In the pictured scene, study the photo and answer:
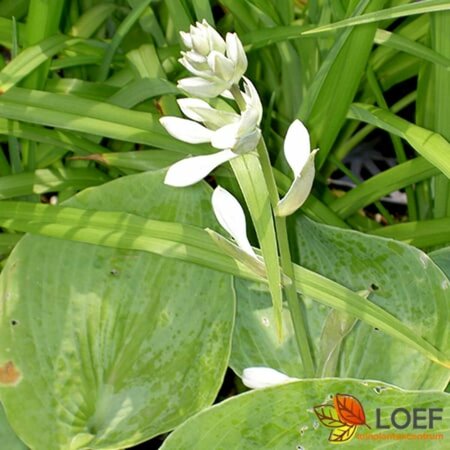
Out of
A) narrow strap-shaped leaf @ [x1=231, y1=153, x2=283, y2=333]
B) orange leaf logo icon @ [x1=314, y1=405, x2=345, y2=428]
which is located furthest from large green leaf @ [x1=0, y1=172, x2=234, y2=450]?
narrow strap-shaped leaf @ [x1=231, y1=153, x2=283, y2=333]

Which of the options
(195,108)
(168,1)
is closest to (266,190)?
(195,108)

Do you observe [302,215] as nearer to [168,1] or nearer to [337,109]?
[337,109]

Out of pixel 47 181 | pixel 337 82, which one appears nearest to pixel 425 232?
pixel 337 82

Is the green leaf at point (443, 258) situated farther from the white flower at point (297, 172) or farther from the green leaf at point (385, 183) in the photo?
the white flower at point (297, 172)

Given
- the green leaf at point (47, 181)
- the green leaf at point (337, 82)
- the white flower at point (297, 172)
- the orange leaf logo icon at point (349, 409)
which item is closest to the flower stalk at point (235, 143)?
the white flower at point (297, 172)

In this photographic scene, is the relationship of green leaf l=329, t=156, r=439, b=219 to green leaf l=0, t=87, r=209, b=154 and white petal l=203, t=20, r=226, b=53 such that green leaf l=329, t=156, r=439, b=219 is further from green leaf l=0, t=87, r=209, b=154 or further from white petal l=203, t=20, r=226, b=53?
white petal l=203, t=20, r=226, b=53
